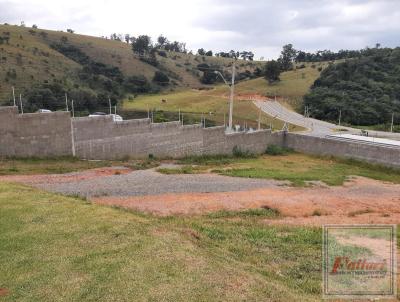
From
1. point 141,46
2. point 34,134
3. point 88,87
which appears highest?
point 141,46

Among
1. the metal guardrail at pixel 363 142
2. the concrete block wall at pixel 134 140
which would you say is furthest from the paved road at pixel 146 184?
the metal guardrail at pixel 363 142

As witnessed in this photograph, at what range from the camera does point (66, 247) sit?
9.14 meters

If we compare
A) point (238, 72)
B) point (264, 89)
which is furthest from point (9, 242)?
point (238, 72)

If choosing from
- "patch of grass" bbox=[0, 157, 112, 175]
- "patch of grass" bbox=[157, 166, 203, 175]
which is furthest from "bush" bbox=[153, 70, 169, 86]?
"patch of grass" bbox=[0, 157, 112, 175]

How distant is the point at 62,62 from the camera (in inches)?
2598

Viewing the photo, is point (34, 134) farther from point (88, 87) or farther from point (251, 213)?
point (88, 87)

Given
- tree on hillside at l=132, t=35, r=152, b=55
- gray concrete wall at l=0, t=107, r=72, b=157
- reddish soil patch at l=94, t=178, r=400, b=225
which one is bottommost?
reddish soil patch at l=94, t=178, r=400, b=225

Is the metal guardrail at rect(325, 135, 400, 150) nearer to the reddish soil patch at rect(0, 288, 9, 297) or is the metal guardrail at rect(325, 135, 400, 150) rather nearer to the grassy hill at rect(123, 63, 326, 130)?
the grassy hill at rect(123, 63, 326, 130)

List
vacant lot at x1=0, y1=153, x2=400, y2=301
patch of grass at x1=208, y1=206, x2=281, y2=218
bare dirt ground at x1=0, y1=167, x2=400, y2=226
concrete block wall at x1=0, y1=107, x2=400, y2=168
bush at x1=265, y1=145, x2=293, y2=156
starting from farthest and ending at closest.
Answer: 1. bush at x1=265, y1=145, x2=293, y2=156
2. concrete block wall at x1=0, y1=107, x2=400, y2=168
3. bare dirt ground at x1=0, y1=167, x2=400, y2=226
4. patch of grass at x1=208, y1=206, x2=281, y2=218
5. vacant lot at x1=0, y1=153, x2=400, y2=301

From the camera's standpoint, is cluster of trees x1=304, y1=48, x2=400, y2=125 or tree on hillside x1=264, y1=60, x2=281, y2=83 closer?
cluster of trees x1=304, y1=48, x2=400, y2=125

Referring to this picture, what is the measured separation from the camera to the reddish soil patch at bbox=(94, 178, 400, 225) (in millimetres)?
14839

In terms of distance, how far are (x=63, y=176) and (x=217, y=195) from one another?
22.1 feet

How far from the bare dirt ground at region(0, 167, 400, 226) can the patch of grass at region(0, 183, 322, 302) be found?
236cm

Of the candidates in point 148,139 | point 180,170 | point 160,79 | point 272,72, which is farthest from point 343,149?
point 160,79
